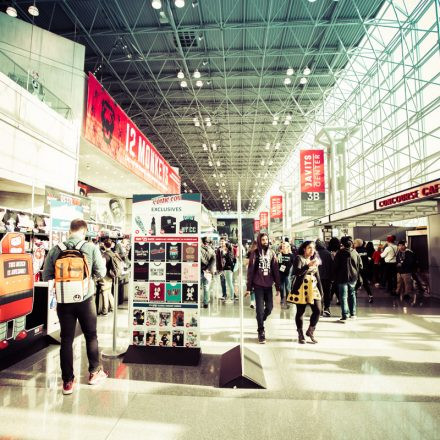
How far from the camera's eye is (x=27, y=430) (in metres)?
2.31

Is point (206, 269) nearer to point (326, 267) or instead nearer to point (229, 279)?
point (229, 279)

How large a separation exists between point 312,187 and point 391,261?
202 inches

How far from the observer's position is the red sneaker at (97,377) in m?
3.07

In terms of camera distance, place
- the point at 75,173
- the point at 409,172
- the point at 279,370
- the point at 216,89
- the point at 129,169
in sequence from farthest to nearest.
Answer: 1. the point at 216,89
2. the point at 409,172
3. the point at 129,169
4. the point at 75,173
5. the point at 279,370

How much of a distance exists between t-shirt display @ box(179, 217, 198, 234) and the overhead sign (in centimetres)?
511

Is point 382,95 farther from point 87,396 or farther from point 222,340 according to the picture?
point 87,396

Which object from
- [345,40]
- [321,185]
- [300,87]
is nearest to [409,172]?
[321,185]

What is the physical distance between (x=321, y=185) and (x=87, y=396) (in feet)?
39.0

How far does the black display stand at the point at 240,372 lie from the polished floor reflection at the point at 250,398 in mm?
88

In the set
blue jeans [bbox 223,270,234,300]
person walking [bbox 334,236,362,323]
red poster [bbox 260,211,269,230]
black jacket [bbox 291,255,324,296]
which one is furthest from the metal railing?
red poster [bbox 260,211,269,230]

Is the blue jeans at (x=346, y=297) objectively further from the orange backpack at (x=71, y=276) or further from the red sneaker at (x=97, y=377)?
the orange backpack at (x=71, y=276)

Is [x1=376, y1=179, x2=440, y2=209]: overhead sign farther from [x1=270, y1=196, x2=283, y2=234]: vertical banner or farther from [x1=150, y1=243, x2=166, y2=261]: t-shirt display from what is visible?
[x1=270, y1=196, x2=283, y2=234]: vertical banner

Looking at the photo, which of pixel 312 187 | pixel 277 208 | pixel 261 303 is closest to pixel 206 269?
pixel 261 303

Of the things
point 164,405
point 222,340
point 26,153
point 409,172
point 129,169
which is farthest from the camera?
point 409,172
